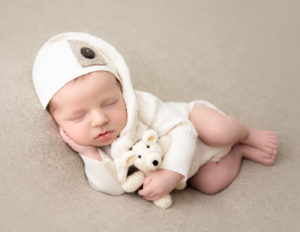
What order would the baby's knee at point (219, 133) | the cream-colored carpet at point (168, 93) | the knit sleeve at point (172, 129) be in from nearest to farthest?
the cream-colored carpet at point (168, 93), the knit sleeve at point (172, 129), the baby's knee at point (219, 133)

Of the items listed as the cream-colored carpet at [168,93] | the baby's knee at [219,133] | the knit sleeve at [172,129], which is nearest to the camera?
the cream-colored carpet at [168,93]

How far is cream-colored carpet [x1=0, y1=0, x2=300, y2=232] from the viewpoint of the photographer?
1006mm

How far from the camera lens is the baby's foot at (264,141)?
129cm

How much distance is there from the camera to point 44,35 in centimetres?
137

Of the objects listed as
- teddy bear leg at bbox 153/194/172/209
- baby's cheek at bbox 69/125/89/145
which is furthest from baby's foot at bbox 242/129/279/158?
baby's cheek at bbox 69/125/89/145

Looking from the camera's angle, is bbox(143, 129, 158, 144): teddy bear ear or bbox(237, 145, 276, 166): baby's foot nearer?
bbox(143, 129, 158, 144): teddy bear ear

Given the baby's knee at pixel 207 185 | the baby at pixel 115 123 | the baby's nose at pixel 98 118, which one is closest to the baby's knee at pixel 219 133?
the baby at pixel 115 123

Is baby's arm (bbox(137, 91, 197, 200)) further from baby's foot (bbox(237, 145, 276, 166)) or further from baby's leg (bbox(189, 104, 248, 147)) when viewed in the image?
baby's foot (bbox(237, 145, 276, 166))

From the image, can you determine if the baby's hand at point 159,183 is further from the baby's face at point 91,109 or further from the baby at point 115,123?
the baby's face at point 91,109

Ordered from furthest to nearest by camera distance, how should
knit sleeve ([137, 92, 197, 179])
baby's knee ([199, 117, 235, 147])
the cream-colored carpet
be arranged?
1. baby's knee ([199, 117, 235, 147])
2. knit sleeve ([137, 92, 197, 179])
3. the cream-colored carpet

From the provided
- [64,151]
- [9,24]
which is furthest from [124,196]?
[9,24]

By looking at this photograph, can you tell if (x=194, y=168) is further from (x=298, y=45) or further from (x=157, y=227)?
(x=298, y=45)

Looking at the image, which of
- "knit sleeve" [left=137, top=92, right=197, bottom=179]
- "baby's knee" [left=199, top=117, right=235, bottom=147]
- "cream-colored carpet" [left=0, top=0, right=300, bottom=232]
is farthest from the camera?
"baby's knee" [left=199, top=117, right=235, bottom=147]

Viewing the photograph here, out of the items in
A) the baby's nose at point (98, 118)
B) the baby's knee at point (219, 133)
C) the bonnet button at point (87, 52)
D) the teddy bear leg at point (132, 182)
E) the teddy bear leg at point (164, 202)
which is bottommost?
the teddy bear leg at point (164, 202)
